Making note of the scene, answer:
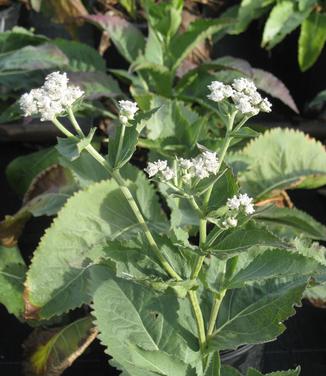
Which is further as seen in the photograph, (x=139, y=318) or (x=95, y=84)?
(x=95, y=84)

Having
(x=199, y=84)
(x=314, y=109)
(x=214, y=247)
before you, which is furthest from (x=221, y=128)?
(x=214, y=247)

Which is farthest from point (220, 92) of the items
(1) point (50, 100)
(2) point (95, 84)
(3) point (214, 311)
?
(2) point (95, 84)

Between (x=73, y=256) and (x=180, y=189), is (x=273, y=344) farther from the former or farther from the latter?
(x=180, y=189)

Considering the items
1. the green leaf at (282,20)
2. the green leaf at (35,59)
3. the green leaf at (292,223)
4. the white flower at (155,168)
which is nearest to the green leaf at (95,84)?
the green leaf at (35,59)

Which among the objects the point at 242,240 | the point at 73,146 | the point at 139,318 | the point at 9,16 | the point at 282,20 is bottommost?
the point at 9,16

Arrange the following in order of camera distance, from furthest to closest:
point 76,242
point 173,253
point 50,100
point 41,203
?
point 41,203
point 76,242
point 173,253
point 50,100

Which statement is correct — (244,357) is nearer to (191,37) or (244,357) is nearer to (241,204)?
(241,204)

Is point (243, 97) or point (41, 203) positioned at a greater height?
point (243, 97)
